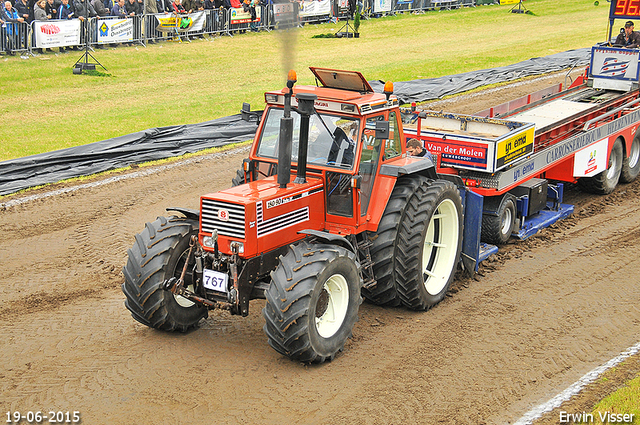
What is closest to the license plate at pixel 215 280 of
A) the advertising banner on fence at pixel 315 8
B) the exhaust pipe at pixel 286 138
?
the exhaust pipe at pixel 286 138

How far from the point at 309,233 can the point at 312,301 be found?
801 mm

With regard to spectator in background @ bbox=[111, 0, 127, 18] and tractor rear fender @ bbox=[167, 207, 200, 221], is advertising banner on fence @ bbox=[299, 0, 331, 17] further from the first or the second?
tractor rear fender @ bbox=[167, 207, 200, 221]

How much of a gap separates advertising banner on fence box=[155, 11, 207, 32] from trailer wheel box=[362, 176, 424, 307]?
72.9ft

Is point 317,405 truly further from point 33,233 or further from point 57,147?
point 57,147

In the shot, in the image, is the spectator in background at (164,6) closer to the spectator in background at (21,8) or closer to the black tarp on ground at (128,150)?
the spectator in background at (21,8)

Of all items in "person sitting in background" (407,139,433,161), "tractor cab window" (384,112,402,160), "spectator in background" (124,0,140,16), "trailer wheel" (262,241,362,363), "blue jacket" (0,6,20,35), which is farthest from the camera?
"spectator in background" (124,0,140,16)

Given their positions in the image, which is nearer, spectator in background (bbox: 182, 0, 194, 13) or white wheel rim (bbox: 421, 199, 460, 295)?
white wheel rim (bbox: 421, 199, 460, 295)

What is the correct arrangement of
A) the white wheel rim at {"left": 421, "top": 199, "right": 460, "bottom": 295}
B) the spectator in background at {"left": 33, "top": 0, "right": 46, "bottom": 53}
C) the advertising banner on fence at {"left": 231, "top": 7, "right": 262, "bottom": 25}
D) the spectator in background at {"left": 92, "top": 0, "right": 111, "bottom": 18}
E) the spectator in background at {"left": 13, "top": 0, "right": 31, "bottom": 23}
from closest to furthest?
1. the white wheel rim at {"left": 421, "top": 199, "right": 460, "bottom": 295}
2. the spectator in background at {"left": 13, "top": 0, "right": 31, "bottom": 23}
3. the spectator in background at {"left": 33, "top": 0, "right": 46, "bottom": 53}
4. the spectator in background at {"left": 92, "top": 0, "right": 111, "bottom": 18}
5. the advertising banner on fence at {"left": 231, "top": 7, "right": 262, "bottom": 25}

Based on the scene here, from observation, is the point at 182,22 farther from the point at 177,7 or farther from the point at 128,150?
the point at 128,150

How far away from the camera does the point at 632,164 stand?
13750 millimetres

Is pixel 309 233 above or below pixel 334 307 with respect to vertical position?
above

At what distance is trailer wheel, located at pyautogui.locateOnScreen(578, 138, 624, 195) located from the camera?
41.5 feet

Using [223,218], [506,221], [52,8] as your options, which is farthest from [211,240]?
[52,8]

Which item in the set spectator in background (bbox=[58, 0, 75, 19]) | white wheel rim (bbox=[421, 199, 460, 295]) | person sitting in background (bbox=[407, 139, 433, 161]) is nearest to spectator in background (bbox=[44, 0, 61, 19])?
spectator in background (bbox=[58, 0, 75, 19])
